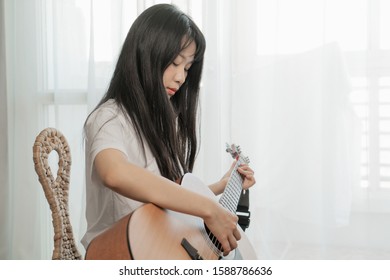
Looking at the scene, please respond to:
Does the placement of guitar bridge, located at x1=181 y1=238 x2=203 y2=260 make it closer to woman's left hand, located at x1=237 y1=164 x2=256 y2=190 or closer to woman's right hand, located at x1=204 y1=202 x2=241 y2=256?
woman's right hand, located at x1=204 y1=202 x2=241 y2=256

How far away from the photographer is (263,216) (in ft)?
6.47

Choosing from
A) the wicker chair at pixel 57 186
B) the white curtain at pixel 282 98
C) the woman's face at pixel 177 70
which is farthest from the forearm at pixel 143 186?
the white curtain at pixel 282 98

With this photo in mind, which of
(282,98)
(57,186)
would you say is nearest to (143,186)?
(57,186)

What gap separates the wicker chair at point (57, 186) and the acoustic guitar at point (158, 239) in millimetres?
200

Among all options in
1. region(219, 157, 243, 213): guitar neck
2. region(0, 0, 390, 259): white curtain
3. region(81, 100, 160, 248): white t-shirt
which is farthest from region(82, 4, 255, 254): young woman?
region(0, 0, 390, 259): white curtain

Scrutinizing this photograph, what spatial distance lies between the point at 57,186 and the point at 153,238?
0.33 meters

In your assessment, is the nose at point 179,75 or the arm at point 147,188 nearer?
the arm at point 147,188

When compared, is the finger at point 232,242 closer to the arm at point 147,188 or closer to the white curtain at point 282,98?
the arm at point 147,188

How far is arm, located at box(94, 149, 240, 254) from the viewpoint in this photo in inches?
32.9

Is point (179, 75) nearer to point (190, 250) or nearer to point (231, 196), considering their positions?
point (231, 196)

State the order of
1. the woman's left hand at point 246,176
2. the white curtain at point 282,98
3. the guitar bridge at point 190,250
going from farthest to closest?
the white curtain at point 282,98, the woman's left hand at point 246,176, the guitar bridge at point 190,250

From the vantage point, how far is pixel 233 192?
3.81 feet

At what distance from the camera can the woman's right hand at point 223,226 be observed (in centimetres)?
90
